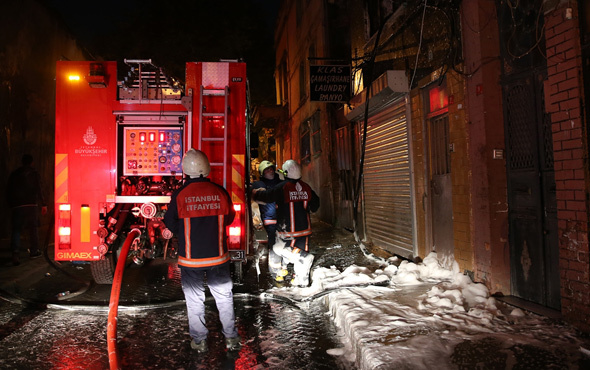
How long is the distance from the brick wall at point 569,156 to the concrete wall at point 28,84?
11797mm

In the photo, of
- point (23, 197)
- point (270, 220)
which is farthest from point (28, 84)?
point (270, 220)

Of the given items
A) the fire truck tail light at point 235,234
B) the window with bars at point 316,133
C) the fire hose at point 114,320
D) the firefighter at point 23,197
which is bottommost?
the fire hose at point 114,320

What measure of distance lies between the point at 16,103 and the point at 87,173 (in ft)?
25.0

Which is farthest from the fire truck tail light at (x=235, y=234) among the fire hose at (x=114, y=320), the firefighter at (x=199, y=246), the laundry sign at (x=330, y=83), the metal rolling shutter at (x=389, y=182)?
the laundry sign at (x=330, y=83)

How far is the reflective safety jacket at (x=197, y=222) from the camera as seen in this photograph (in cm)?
414

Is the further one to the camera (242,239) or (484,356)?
(242,239)

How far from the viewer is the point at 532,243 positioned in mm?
4832

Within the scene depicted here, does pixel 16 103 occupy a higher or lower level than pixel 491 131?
higher

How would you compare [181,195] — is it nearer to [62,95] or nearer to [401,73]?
[62,95]

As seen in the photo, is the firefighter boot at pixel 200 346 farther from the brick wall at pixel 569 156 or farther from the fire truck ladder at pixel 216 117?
the brick wall at pixel 569 156

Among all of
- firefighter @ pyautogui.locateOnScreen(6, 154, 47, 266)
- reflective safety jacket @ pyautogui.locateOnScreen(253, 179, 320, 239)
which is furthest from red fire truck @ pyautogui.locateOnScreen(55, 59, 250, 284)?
firefighter @ pyautogui.locateOnScreen(6, 154, 47, 266)

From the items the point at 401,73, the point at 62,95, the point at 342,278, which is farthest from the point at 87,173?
the point at 401,73

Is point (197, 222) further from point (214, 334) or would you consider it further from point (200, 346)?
point (214, 334)

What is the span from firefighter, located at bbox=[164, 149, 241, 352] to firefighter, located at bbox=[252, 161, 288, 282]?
2.42 m
